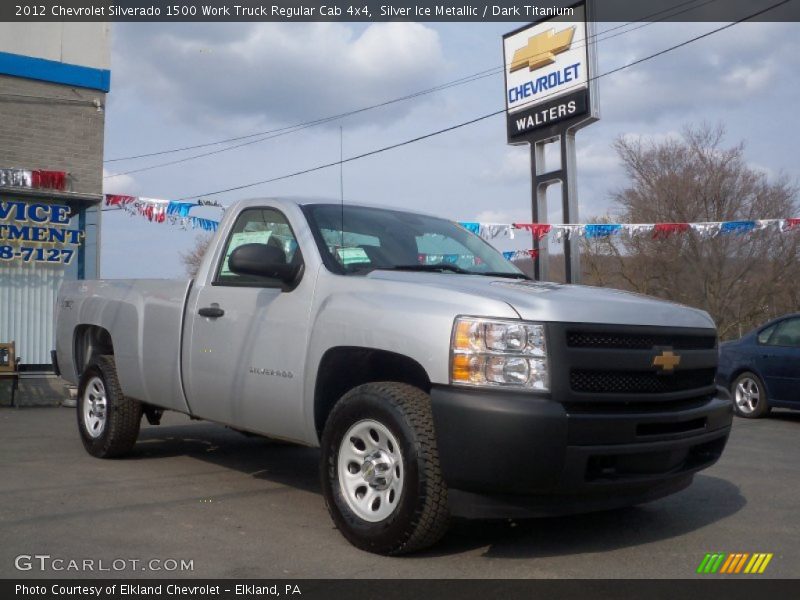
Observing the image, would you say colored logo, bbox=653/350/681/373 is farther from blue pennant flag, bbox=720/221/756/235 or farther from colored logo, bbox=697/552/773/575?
blue pennant flag, bbox=720/221/756/235

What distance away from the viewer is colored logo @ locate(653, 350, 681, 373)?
4.21 metres

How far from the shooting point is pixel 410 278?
15.0 ft

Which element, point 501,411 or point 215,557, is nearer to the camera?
point 501,411

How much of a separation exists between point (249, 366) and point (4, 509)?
1.72m

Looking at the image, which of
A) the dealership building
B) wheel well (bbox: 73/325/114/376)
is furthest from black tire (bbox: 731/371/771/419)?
the dealership building

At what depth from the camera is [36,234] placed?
1227cm

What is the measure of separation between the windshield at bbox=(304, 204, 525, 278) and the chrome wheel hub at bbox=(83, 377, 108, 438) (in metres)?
2.80

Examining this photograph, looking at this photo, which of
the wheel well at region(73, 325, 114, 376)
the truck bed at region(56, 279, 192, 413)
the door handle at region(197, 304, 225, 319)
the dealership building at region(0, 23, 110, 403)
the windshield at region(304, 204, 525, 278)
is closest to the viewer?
the windshield at region(304, 204, 525, 278)

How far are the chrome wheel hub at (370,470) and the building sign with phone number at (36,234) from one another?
30.8ft

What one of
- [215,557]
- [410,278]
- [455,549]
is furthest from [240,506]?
[410,278]

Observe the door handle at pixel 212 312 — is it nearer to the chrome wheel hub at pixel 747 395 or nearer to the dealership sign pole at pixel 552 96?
the chrome wheel hub at pixel 747 395
